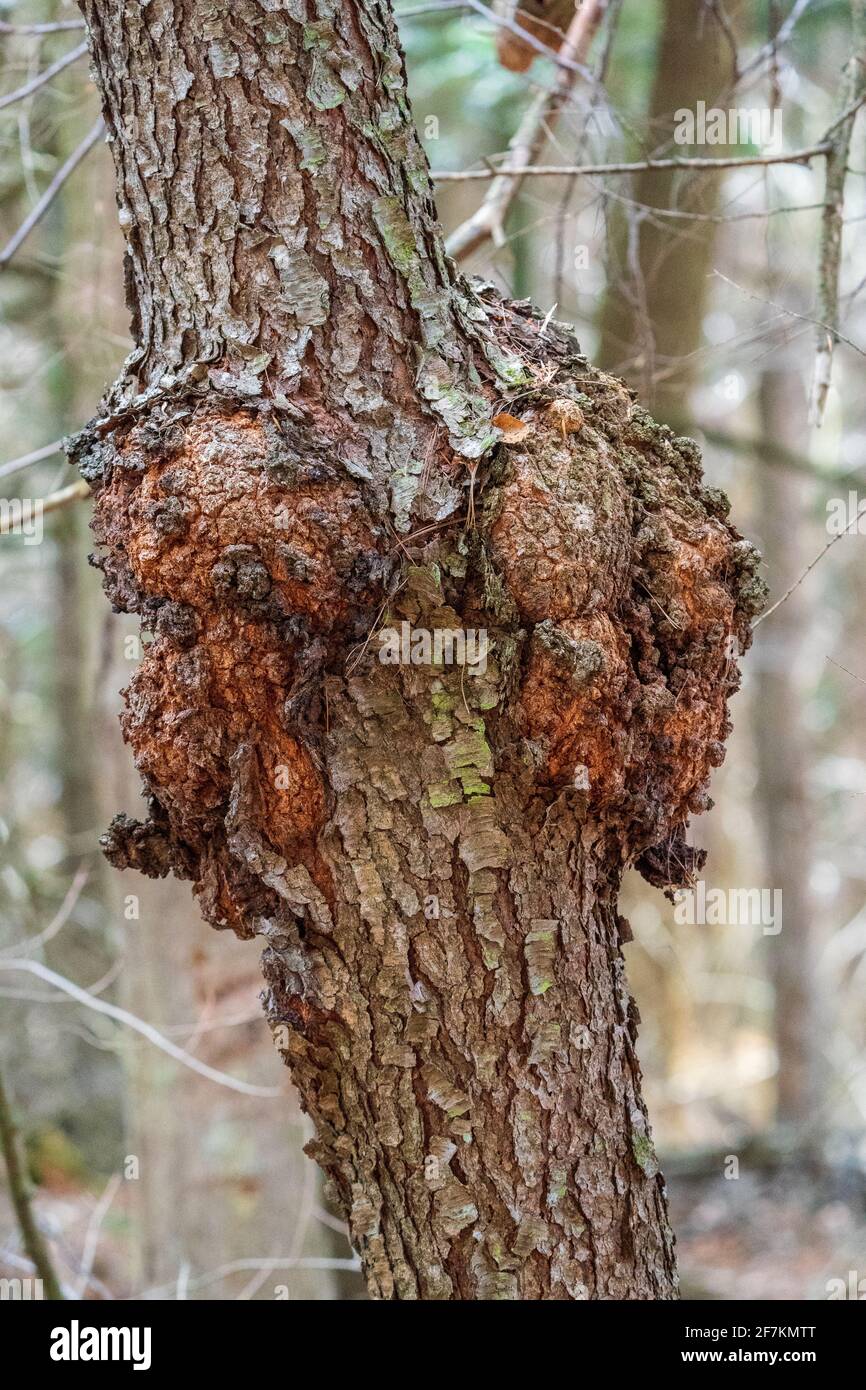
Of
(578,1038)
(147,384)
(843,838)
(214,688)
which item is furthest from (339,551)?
(843,838)

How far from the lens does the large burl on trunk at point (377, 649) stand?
1642 mm

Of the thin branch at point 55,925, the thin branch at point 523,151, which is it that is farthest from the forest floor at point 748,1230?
the thin branch at point 523,151

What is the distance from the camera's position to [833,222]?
2.51 m

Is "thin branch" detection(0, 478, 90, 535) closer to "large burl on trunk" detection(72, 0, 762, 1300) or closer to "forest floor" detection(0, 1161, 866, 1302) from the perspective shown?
"large burl on trunk" detection(72, 0, 762, 1300)

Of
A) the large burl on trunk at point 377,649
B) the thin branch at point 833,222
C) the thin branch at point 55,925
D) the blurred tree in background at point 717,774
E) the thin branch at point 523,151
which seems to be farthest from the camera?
the blurred tree in background at point 717,774

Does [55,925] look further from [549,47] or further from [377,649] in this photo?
[549,47]

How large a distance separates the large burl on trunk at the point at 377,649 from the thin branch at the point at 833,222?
0.93 meters

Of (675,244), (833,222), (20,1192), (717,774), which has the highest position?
(675,244)

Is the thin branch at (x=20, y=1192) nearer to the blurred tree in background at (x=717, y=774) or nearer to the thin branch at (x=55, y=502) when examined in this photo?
the blurred tree in background at (x=717, y=774)

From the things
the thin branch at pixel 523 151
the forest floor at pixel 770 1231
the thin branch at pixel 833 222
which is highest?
the thin branch at pixel 523 151

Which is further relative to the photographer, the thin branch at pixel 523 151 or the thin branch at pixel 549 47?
the thin branch at pixel 523 151

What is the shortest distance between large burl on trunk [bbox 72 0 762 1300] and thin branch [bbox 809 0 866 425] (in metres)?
0.93

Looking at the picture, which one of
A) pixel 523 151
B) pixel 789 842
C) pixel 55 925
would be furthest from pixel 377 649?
pixel 789 842

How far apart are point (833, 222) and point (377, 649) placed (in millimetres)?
1621
